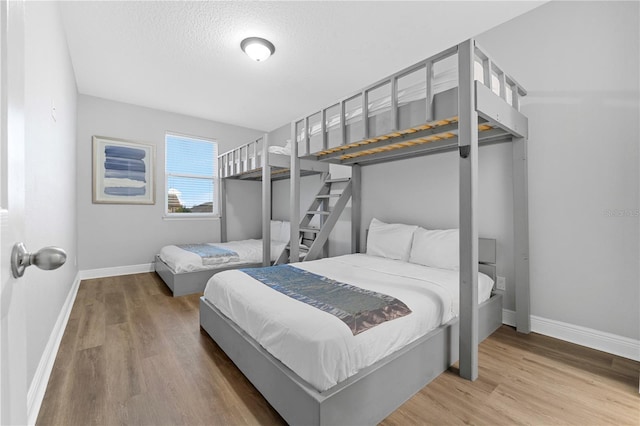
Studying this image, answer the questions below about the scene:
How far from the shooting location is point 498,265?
8.62ft

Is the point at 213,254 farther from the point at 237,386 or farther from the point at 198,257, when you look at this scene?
the point at 237,386

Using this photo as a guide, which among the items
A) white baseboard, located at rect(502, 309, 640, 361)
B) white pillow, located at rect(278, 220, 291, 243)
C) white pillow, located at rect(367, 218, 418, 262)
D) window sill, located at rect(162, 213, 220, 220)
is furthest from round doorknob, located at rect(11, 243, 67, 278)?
window sill, located at rect(162, 213, 220, 220)

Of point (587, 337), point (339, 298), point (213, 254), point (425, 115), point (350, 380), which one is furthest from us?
point (213, 254)

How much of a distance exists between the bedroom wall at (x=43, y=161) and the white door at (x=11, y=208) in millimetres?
1161

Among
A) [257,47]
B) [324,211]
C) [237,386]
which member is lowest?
[237,386]

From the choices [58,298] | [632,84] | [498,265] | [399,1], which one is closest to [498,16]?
[399,1]

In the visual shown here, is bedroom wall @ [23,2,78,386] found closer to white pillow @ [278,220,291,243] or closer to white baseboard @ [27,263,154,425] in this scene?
white baseboard @ [27,263,154,425]

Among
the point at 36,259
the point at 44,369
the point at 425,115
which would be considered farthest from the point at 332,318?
the point at 44,369

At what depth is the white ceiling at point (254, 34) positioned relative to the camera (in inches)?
92.9

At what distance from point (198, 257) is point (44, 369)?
1.87 meters

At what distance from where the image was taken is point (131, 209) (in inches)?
173

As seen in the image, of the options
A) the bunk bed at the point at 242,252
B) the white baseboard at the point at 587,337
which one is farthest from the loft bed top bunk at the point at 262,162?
the white baseboard at the point at 587,337

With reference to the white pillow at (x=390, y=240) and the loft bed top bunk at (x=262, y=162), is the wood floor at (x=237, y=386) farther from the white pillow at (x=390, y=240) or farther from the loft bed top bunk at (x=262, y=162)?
the loft bed top bunk at (x=262, y=162)

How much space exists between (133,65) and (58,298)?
2522 millimetres
